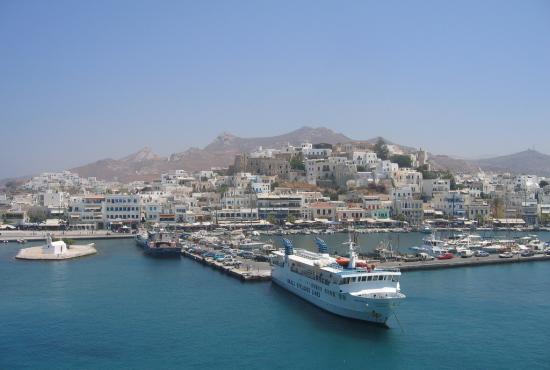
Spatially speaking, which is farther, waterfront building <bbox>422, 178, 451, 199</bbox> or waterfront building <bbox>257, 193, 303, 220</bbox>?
waterfront building <bbox>422, 178, 451, 199</bbox>

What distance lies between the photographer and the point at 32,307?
62.1 ft

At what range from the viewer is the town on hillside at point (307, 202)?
44938 millimetres

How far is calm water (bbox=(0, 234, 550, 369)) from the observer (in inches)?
560

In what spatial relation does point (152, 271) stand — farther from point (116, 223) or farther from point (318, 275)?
point (116, 223)

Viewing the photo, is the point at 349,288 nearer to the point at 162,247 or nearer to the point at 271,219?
the point at 162,247

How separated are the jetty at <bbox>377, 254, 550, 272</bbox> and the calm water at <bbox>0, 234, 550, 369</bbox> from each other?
0.85 metres

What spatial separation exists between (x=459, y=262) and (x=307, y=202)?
2278 centimetres

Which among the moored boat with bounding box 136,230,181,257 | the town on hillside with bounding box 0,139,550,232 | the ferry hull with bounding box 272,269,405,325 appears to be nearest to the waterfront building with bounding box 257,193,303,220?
the town on hillside with bounding box 0,139,550,232

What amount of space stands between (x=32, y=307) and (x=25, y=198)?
3974cm

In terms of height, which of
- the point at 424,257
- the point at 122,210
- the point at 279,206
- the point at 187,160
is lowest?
the point at 424,257

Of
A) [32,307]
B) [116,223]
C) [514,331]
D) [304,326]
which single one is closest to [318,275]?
[304,326]

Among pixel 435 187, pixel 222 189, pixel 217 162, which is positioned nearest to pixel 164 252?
pixel 222 189

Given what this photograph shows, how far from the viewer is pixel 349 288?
1673 cm

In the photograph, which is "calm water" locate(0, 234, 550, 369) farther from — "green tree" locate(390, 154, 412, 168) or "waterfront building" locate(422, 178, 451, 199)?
"green tree" locate(390, 154, 412, 168)
